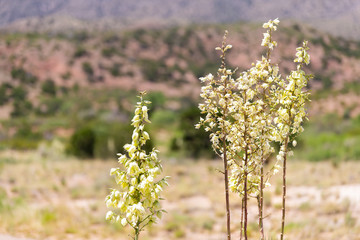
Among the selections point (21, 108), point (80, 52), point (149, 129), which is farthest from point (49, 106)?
point (149, 129)

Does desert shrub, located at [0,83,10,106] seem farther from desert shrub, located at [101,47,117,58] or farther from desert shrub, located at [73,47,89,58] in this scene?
desert shrub, located at [101,47,117,58]

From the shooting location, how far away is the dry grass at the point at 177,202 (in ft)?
27.5

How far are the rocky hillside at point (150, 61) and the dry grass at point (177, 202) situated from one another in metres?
31.3

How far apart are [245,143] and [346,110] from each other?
43.1 meters

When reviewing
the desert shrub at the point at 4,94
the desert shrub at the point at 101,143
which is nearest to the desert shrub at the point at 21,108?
the desert shrub at the point at 4,94

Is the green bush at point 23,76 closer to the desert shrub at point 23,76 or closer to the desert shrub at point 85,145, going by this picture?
the desert shrub at point 23,76

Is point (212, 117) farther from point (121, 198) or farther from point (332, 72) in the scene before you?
point (332, 72)

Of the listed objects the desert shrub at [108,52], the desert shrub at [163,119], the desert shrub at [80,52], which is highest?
the desert shrub at [108,52]

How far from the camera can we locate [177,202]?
11781 millimetres

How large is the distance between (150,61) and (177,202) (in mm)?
53401

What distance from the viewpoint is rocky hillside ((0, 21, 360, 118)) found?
5019cm

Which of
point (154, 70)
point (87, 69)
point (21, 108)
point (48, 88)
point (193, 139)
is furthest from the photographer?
point (154, 70)

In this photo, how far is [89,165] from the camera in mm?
16078

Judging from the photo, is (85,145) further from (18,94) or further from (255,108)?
(18,94)
